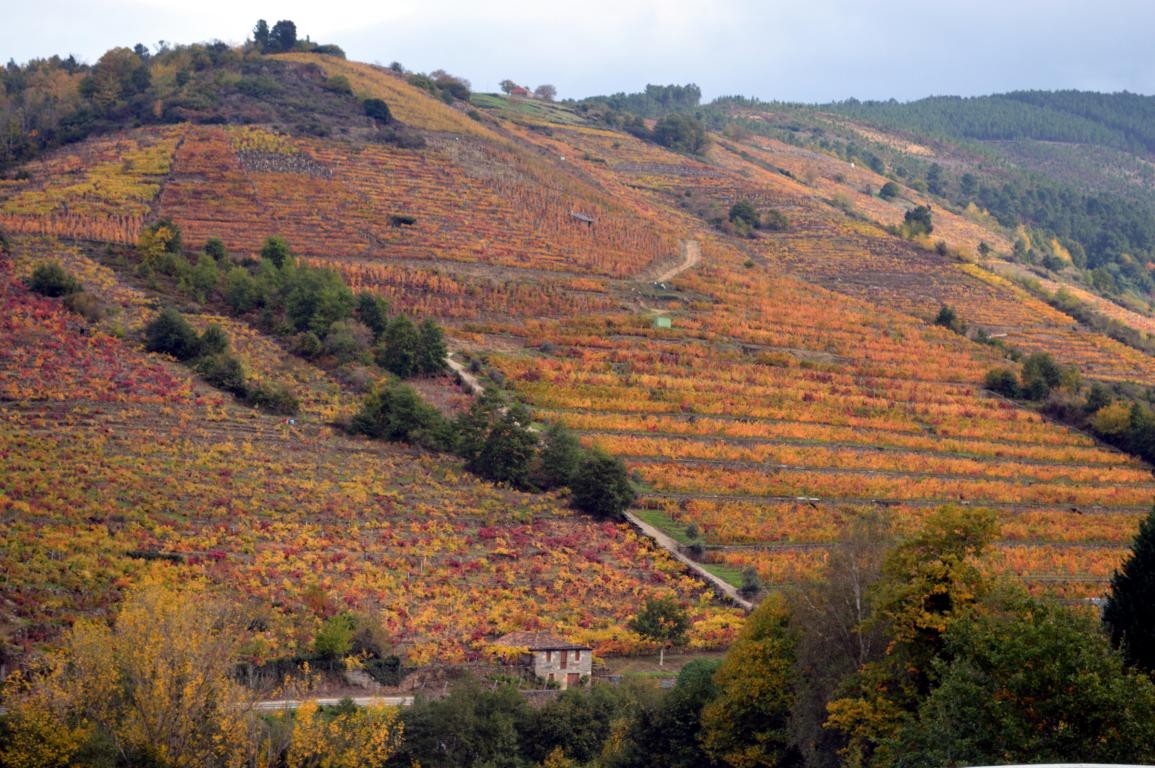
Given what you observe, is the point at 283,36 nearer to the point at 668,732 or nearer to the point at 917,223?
the point at 917,223

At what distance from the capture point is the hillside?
113ft

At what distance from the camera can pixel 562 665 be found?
30625 millimetres

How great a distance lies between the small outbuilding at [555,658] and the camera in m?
30.4

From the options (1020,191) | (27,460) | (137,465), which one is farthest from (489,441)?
(1020,191)

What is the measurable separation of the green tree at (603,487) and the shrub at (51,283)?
2342 cm

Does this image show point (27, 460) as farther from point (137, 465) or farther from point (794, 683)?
point (794, 683)

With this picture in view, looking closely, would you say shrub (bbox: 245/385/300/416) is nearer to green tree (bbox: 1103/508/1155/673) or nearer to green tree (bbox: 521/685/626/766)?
green tree (bbox: 521/685/626/766)

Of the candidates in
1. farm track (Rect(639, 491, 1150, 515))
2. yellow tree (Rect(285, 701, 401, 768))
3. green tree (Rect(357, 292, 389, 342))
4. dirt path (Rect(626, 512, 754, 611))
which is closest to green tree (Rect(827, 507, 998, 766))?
yellow tree (Rect(285, 701, 401, 768))

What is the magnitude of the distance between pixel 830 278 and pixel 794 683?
58958 mm

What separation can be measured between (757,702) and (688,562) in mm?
13300

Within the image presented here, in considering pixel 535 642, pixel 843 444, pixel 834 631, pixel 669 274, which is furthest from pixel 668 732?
pixel 669 274

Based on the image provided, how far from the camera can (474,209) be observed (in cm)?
7794

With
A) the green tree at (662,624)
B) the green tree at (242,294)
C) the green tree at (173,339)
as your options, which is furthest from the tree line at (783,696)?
the green tree at (242,294)

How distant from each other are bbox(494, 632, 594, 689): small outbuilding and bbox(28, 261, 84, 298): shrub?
30.2 meters
